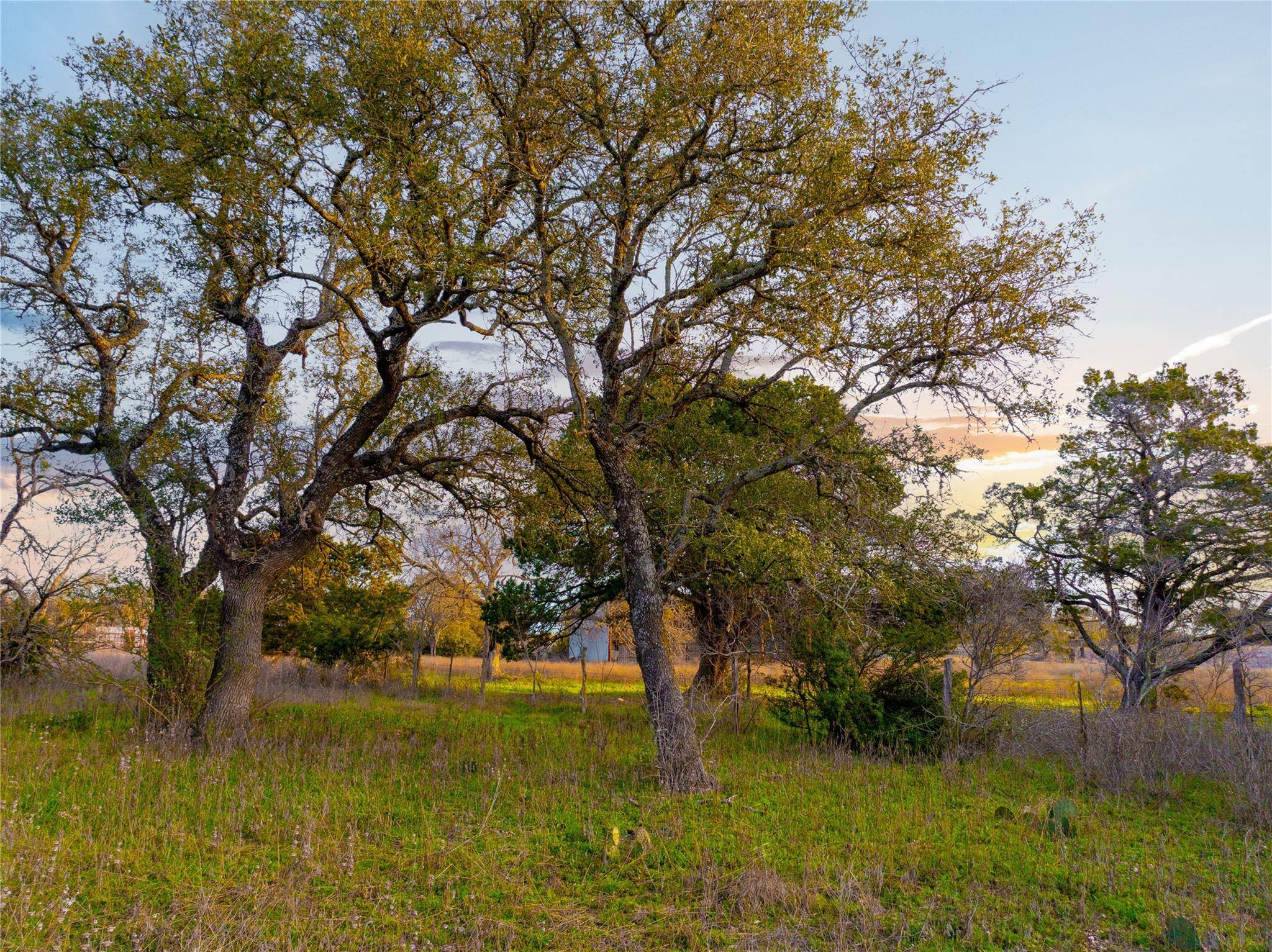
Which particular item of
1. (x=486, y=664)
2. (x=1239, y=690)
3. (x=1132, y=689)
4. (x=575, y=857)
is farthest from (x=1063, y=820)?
(x=486, y=664)

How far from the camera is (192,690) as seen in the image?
1239 centimetres

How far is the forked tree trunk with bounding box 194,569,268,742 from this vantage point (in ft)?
40.4

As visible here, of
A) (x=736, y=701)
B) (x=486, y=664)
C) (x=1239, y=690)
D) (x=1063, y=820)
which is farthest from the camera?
(x=486, y=664)

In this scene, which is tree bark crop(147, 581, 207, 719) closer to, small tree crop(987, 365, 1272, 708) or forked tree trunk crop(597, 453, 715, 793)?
forked tree trunk crop(597, 453, 715, 793)

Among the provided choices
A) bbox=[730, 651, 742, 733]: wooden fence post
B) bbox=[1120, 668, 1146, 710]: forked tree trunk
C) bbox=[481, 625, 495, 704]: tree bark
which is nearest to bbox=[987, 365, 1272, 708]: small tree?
bbox=[1120, 668, 1146, 710]: forked tree trunk

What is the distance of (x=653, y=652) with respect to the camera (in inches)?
403

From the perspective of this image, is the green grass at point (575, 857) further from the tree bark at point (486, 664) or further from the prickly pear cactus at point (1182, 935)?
the tree bark at point (486, 664)

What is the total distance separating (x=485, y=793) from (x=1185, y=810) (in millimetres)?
9149

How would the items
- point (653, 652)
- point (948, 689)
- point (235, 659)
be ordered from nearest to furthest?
point (653, 652), point (235, 659), point (948, 689)

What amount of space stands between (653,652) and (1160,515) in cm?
1623

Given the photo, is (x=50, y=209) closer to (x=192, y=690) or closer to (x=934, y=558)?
(x=192, y=690)

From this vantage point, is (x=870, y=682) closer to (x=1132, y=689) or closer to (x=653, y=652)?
(x=1132, y=689)

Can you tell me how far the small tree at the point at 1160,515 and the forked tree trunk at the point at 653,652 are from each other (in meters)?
10.9

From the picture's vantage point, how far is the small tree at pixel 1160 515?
17938 mm
